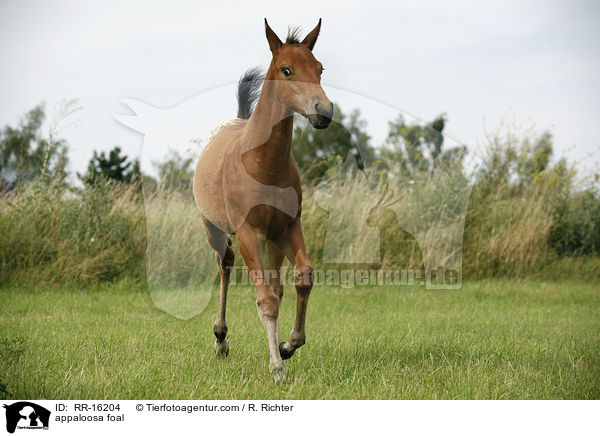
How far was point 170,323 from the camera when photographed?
20.2 feet

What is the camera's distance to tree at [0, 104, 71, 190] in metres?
8.09

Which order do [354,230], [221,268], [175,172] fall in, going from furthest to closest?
[354,230] → [175,172] → [221,268]

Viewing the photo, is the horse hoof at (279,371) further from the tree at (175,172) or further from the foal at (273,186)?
the tree at (175,172)

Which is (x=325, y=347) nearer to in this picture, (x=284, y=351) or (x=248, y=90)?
(x=284, y=351)

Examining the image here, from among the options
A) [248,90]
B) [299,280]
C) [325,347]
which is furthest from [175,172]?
[299,280]

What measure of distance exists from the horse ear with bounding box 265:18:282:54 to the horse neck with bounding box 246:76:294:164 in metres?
0.23

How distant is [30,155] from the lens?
9.21m

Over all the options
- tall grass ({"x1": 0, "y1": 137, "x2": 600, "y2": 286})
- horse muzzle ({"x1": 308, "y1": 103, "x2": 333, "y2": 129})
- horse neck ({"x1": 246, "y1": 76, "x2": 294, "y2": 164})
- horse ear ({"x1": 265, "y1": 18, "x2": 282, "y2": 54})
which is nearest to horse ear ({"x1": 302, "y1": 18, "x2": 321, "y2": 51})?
horse ear ({"x1": 265, "y1": 18, "x2": 282, "y2": 54})

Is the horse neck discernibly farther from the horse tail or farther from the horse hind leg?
the horse hind leg
